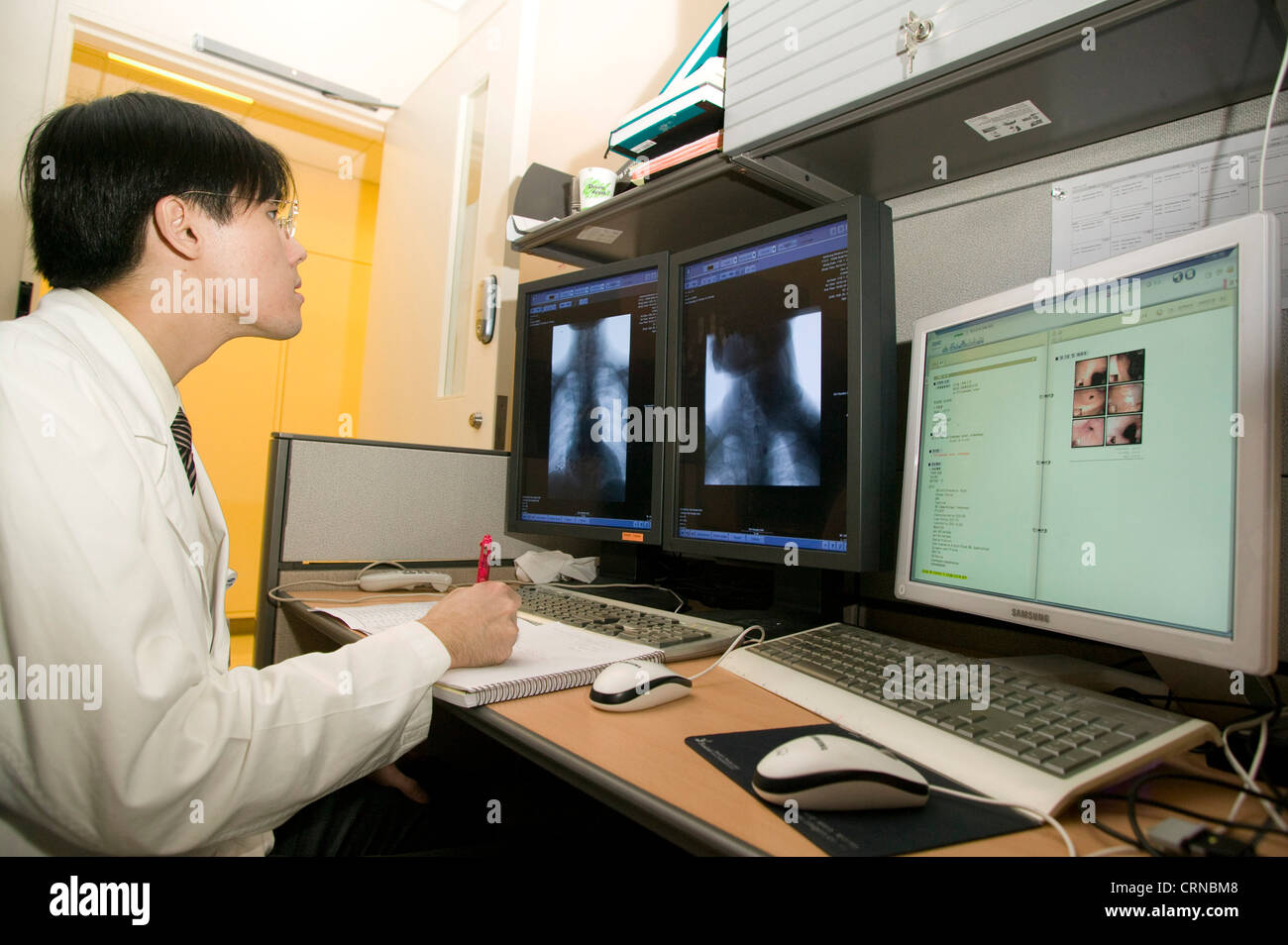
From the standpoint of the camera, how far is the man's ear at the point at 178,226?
0.90m

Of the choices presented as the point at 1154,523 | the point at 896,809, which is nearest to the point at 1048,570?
the point at 1154,523

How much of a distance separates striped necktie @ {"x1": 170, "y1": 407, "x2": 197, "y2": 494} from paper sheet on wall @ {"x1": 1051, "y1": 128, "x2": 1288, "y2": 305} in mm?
1154

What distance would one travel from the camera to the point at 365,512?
1.39m

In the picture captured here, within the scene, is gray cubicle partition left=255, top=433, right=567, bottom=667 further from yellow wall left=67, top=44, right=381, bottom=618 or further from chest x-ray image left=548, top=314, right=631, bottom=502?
yellow wall left=67, top=44, right=381, bottom=618

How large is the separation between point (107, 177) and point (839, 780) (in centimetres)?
107

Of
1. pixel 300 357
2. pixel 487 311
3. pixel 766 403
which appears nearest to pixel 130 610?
pixel 766 403

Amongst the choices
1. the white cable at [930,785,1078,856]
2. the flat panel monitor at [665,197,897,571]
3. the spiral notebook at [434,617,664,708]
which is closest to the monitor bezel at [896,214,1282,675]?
the white cable at [930,785,1078,856]

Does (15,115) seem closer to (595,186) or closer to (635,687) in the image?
(595,186)

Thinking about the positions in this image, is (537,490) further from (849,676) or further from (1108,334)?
(1108,334)

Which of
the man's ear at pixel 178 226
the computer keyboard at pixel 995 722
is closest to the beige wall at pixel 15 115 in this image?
the man's ear at pixel 178 226

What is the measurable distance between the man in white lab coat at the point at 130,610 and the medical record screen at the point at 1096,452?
20.9 inches

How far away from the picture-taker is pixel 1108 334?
0.65 m

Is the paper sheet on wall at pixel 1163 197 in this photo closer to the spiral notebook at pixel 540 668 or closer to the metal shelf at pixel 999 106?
the metal shelf at pixel 999 106
